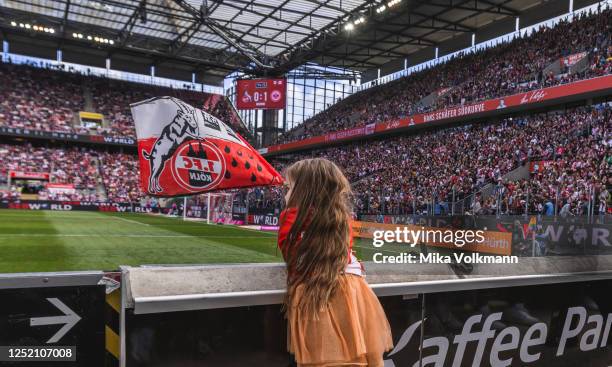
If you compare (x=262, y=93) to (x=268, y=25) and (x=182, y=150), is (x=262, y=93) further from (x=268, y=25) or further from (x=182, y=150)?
(x=182, y=150)

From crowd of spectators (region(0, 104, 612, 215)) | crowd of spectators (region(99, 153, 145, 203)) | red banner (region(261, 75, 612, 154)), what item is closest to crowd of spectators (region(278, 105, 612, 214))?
crowd of spectators (region(0, 104, 612, 215))

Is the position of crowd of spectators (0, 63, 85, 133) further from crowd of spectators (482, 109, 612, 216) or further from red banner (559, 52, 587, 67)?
red banner (559, 52, 587, 67)

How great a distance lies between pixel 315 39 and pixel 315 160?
3566 centimetres

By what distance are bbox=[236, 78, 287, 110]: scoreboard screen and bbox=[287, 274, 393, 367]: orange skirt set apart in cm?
3010

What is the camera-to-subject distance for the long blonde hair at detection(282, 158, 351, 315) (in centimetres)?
206

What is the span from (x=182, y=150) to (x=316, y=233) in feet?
8.28

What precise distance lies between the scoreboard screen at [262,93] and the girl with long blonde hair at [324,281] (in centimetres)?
2998

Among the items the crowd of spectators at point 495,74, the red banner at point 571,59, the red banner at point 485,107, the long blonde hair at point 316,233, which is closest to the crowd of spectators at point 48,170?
the crowd of spectators at point 495,74

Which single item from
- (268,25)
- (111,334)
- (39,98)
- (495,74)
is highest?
(268,25)

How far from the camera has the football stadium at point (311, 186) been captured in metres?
2.12

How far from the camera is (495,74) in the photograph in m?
29.0

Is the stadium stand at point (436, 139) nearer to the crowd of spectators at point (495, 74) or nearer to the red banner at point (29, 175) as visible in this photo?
the crowd of spectators at point (495, 74)

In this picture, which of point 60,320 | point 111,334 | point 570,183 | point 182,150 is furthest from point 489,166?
point 60,320

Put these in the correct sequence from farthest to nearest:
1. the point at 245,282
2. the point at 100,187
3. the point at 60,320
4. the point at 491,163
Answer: the point at 100,187 → the point at 491,163 → the point at 245,282 → the point at 60,320
